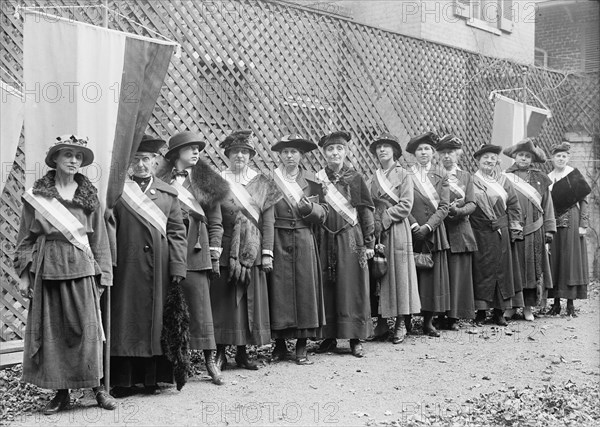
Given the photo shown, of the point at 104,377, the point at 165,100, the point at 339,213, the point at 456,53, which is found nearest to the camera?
the point at 104,377

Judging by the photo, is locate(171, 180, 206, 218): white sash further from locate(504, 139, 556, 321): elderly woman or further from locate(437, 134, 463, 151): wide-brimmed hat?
locate(504, 139, 556, 321): elderly woman

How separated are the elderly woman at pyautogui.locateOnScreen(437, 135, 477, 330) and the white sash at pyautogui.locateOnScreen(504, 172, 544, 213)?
110 centimetres

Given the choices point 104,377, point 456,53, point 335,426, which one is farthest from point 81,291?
point 456,53

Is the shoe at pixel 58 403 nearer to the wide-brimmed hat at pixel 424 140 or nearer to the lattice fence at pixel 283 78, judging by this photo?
the lattice fence at pixel 283 78

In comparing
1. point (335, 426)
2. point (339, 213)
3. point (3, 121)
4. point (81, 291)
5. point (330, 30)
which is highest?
point (330, 30)

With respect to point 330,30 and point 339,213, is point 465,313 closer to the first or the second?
point 339,213

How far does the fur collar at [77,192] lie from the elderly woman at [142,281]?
0.35 metres

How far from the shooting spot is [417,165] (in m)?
8.49

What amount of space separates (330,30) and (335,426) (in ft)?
19.8

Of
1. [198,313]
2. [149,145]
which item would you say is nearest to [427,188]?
[198,313]

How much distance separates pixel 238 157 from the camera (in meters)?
6.79

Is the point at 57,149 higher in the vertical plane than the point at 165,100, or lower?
lower

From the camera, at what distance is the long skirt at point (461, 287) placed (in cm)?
855

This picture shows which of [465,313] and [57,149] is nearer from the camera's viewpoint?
[57,149]
